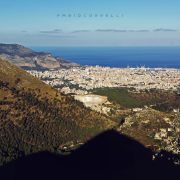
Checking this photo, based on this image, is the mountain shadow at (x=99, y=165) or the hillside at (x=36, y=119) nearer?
the mountain shadow at (x=99, y=165)

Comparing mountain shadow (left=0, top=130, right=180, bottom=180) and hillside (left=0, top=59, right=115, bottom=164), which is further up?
hillside (left=0, top=59, right=115, bottom=164)

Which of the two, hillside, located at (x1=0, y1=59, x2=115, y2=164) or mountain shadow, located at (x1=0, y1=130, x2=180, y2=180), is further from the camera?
hillside, located at (x1=0, y1=59, x2=115, y2=164)

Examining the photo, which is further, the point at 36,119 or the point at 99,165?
the point at 36,119

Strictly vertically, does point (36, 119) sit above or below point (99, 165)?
above

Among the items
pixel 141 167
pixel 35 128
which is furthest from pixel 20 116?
pixel 141 167
